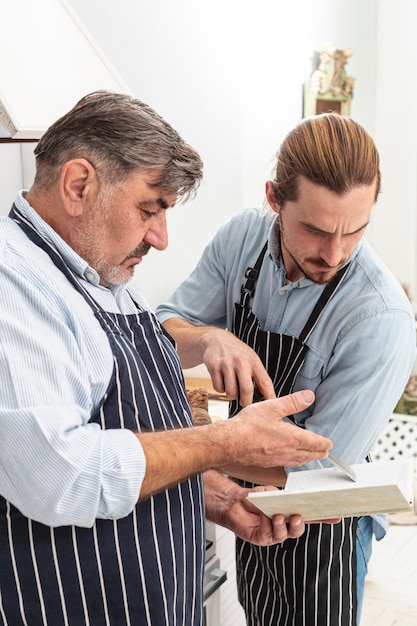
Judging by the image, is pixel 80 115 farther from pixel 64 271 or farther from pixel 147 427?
pixel 147 427

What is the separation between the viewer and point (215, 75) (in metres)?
3.12

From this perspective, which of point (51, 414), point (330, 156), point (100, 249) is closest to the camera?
point (51, 414)

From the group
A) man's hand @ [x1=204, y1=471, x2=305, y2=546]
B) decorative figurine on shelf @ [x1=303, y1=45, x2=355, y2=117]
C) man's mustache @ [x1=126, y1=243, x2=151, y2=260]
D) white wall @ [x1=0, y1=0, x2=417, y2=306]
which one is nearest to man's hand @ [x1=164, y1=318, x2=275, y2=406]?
man's hand @ [x1=204, y1=471, x2=305, y2=546]

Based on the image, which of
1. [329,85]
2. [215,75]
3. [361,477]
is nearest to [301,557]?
[361,477]

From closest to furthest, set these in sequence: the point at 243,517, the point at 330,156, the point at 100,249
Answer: the point at 100,249, the point at 330,156, the point at 243,517

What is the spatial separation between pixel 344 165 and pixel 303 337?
1.39ft

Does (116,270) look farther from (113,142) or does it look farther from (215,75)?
(215,75)

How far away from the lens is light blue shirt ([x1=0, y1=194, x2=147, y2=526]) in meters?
1.01

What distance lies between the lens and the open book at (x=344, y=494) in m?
1.25

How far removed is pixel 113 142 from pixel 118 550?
684 mm

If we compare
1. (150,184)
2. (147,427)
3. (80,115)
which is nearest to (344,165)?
(150,184)

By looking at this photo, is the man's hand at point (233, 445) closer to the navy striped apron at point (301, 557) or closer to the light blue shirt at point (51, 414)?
the light blue shirt at point (51, 414)

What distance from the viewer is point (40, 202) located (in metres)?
Result: 1.28

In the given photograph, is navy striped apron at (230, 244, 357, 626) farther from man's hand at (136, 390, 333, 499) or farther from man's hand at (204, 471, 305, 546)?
man's hand at (136, 390, 333, 499)
